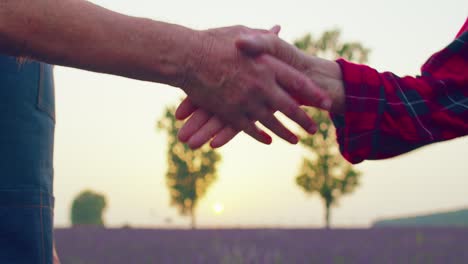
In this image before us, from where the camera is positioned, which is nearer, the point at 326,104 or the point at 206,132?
the point at 326,104

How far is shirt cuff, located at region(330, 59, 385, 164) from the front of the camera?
2.44 m

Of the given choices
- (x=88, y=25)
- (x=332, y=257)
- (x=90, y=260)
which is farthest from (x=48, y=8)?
(x=90, y=260)

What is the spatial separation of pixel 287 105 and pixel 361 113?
0.37 meters

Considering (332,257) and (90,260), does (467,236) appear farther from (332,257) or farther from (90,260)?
(90,260)

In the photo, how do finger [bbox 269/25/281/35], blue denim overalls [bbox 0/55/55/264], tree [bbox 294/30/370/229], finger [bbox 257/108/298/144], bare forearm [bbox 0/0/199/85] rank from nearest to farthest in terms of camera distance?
1. bare forearm [bbox 0/0/199/85]
2. blue denim overalls [bbox 0/55/55/264]
3. finger [bbox 257/108/298/144]
4. finger [bbox 269/25/281/35]
5. tree [bbox 294/30/370/229]

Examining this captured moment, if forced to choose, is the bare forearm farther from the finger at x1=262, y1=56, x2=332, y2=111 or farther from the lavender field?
the lavender field

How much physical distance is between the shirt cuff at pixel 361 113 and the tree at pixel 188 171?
1162 inches

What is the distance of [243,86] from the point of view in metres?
2.59

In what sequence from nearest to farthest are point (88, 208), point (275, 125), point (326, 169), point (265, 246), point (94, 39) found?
point (94, 39), point (275, 125), point (265, 246), point (326, 169), point (88, 208)

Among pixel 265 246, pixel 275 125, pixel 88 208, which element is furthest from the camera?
pixel 88 208

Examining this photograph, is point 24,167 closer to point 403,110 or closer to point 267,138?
point 267,138

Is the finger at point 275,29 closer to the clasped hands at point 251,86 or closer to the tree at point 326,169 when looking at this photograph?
the clasped hands at point 251,86

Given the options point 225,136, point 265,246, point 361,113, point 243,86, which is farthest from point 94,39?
point 265,246

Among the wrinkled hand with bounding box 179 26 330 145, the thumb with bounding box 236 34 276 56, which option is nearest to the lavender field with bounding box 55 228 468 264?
the wrinkled hand with bounding box 179 26 330 145
